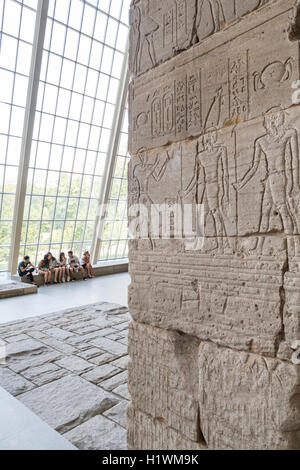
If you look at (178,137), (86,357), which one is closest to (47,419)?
(86,357)

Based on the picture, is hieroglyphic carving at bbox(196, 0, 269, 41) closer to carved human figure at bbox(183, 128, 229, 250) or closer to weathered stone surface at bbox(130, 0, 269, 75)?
weathered stone surface at bbox(130, 0, 269, 75)

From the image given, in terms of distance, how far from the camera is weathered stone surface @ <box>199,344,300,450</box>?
154 centimetres

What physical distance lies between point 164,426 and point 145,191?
153 centimetres

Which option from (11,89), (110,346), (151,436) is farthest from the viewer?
(11,89)

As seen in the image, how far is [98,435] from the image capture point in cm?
286

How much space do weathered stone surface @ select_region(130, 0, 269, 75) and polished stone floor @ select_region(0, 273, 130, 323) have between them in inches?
229

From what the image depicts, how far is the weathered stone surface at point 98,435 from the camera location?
8.87 ft

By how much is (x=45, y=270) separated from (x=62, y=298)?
2.29 m

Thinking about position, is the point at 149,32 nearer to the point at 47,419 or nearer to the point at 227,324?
the point at 227,324

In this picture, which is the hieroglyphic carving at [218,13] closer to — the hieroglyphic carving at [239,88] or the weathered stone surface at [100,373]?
the hieroglyphic carving at [239,88]

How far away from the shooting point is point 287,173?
1544mm

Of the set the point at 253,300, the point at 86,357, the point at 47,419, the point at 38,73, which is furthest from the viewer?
the point at 38,73

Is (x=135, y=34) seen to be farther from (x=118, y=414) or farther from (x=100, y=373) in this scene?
(x=100, y=373)

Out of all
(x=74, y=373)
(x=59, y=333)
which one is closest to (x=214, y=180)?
(x=74, y=373)
